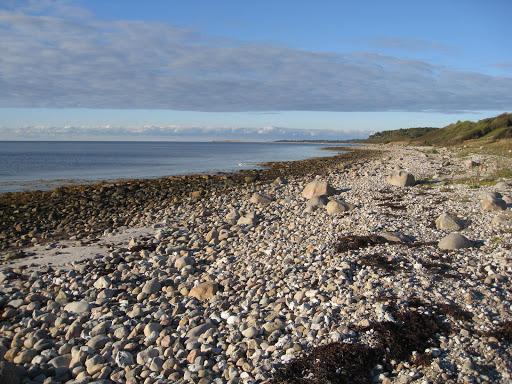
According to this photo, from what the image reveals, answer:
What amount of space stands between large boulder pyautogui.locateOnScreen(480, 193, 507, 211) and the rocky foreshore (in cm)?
6

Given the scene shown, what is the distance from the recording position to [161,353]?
6266mm

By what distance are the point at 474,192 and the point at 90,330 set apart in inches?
603

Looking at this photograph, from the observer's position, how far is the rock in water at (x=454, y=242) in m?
9.53

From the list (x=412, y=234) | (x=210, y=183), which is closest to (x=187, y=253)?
(x=412, y=234)

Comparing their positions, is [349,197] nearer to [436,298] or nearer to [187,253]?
→ [187,253]

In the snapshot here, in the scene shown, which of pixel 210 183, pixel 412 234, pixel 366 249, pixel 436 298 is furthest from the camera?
pixel 210 183

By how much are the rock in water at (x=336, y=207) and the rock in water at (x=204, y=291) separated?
22.0ft

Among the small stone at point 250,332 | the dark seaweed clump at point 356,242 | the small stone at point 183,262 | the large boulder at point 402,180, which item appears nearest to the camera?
the small stone at point 250,332

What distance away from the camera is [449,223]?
1136cm

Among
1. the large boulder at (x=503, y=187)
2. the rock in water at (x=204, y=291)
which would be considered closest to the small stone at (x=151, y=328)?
the rock in water at (x=204, y=291)

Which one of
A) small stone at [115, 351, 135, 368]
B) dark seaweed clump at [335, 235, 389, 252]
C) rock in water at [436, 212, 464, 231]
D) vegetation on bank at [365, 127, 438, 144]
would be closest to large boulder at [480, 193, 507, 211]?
rock in water at [436, 212, 464, 231]

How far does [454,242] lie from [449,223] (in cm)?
194

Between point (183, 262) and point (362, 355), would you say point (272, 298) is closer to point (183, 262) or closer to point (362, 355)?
point (362, 355)

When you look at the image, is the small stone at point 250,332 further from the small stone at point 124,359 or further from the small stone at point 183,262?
the small stone at point 183,262
